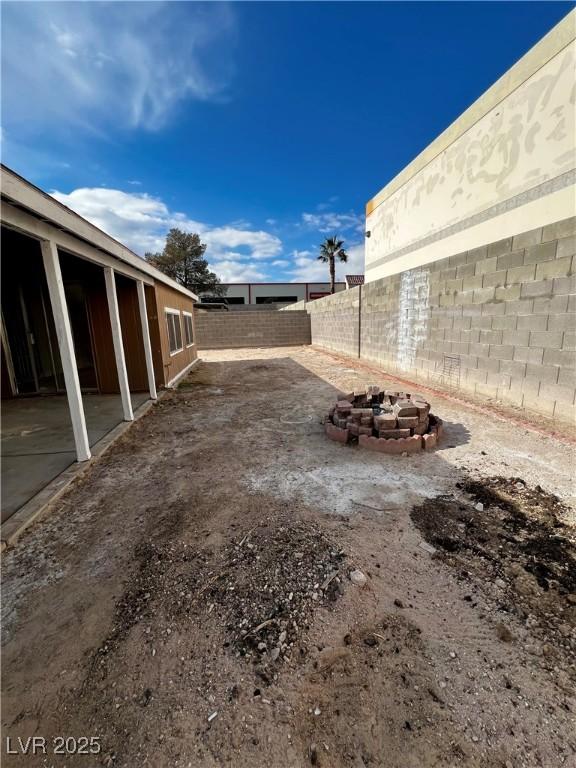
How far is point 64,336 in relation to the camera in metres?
3.04

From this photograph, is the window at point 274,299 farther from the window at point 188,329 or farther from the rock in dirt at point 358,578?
the rock in dirt at point 358,578

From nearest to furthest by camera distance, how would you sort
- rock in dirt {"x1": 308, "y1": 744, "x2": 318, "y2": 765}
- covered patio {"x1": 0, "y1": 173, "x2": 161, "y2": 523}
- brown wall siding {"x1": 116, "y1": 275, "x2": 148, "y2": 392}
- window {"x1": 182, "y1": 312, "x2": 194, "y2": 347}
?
rock in dirt {"x1": 308, "y1": 744, "x2": 318, "y2": 765}, covered patio {"x1": 0, "y1": 173, "x2": 161, "y2": 523}, brown wall siding {"x1": 116, "y1": 275, "x2": 148, "y2": 392}, window {"x1": 182, "y1": 312, "x2": 194, "y2": 347}

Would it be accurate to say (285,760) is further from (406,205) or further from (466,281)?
(406,205)

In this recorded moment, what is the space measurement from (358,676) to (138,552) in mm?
1455

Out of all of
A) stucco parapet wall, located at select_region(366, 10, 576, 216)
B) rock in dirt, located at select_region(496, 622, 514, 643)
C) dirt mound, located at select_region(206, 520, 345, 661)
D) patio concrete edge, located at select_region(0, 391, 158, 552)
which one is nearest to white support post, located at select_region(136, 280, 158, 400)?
patio concrete edge, located at select_region(0, 391, 158, 552)

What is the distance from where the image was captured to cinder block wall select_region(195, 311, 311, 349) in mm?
16500

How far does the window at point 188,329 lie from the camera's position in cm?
969

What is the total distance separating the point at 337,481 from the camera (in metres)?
2.81

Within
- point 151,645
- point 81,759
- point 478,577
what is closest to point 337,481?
point 478,577

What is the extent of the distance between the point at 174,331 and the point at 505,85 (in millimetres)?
8749

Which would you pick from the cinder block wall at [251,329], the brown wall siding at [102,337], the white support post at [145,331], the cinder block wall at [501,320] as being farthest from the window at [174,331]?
the cinder block wall at [251,329]

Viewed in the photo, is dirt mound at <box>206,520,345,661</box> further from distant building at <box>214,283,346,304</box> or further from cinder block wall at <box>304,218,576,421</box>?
distant building at <box>214,283,346,304</box>

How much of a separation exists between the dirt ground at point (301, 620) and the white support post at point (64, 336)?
579mm

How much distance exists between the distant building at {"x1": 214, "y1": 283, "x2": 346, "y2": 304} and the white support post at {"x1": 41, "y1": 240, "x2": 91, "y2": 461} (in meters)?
31.0
